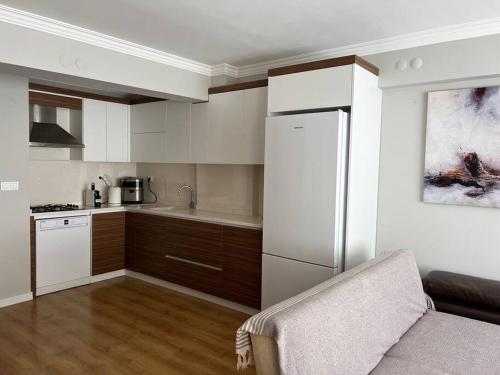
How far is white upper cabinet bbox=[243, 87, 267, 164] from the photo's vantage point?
367 cm

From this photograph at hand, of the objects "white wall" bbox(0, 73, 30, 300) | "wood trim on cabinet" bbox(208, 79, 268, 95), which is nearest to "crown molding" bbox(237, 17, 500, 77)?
"wood trim on cabinet" bbox(208, 79, 268, 95)

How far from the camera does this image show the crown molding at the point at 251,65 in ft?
9.14

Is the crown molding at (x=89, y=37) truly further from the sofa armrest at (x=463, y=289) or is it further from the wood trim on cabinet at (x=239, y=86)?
the sofa armrest at (x=463, y=289)

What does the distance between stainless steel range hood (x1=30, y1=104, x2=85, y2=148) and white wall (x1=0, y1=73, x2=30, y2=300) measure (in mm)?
356

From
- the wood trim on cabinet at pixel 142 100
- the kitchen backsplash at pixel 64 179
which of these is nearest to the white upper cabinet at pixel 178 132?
the wood trim on cabinet at pixel 142 100

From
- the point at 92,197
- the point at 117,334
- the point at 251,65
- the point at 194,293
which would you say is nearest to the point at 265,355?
the point at 117,334

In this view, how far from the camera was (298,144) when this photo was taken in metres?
3.10

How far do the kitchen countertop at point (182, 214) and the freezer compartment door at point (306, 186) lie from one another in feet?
1.09

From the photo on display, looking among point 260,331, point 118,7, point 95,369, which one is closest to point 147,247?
point 95,369

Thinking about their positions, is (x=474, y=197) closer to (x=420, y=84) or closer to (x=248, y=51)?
(x=420, y=84)

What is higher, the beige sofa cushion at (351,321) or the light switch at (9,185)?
the light switch at (9,185)

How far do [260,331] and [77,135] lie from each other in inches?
157

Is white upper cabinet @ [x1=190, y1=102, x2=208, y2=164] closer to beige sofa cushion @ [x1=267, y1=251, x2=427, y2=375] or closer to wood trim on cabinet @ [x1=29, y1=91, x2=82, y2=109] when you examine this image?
wood trim on cabinet @ [x1=29, y1=91, x2=82, y2=109]

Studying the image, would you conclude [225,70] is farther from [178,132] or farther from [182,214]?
[182,214]
